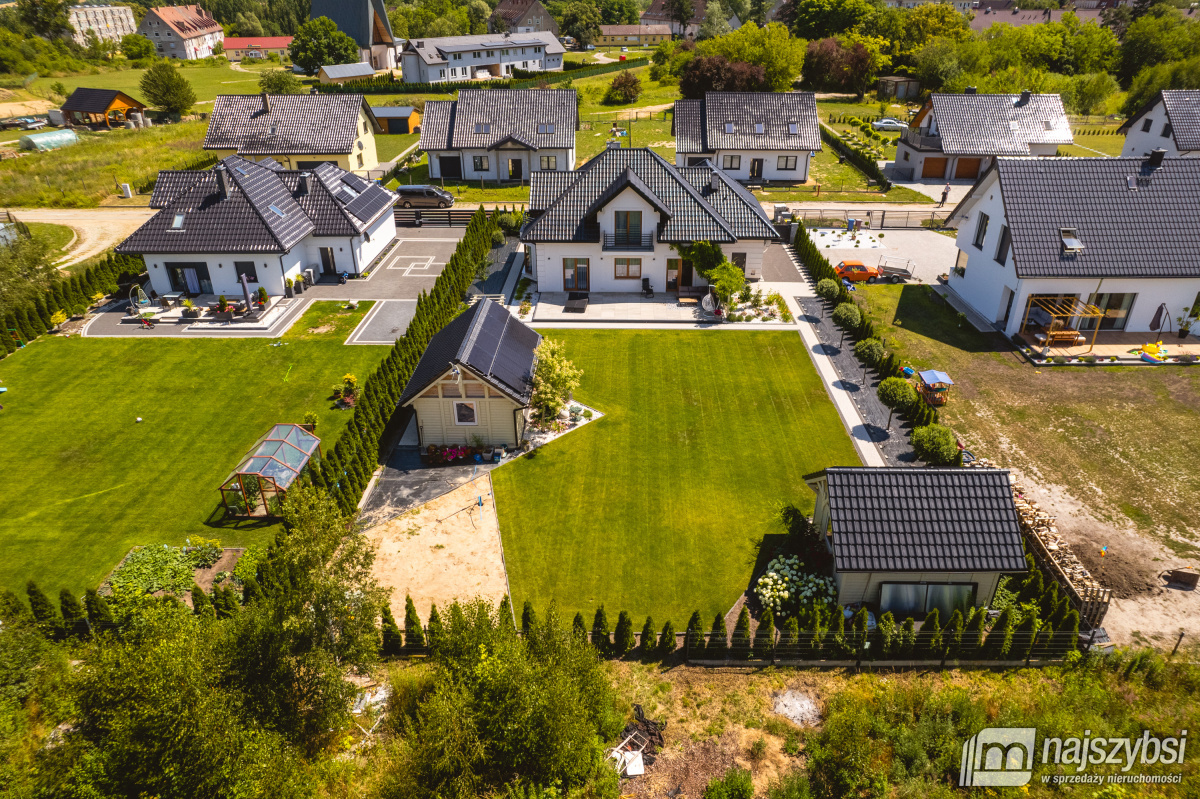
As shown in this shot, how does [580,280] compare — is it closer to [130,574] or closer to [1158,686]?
[130,574]

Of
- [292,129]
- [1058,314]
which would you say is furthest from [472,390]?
[292,129]

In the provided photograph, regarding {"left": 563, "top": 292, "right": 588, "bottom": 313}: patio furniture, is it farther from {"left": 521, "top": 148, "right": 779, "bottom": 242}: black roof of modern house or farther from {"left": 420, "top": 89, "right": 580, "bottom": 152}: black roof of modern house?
{"left": 420, "top": 89, "right": 580, "bottom": 152}: black roof of modern house

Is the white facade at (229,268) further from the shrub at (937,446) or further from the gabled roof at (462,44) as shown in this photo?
the gabled roof at (462,44)

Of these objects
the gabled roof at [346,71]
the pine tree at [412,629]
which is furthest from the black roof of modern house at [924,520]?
the gabled roof at [346,71]

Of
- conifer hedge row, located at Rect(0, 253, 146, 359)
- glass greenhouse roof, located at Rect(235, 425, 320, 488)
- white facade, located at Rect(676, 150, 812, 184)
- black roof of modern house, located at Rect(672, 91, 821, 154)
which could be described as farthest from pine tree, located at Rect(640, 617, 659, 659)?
black roof of modern house, located at Rect(672, 91, 821, 154)

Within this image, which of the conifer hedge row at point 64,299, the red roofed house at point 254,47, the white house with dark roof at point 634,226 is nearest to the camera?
the conifer hedge row at point 64,299

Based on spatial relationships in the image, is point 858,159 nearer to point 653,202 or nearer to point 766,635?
point 653,202

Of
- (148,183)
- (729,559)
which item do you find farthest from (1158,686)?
Result: (148,183)
